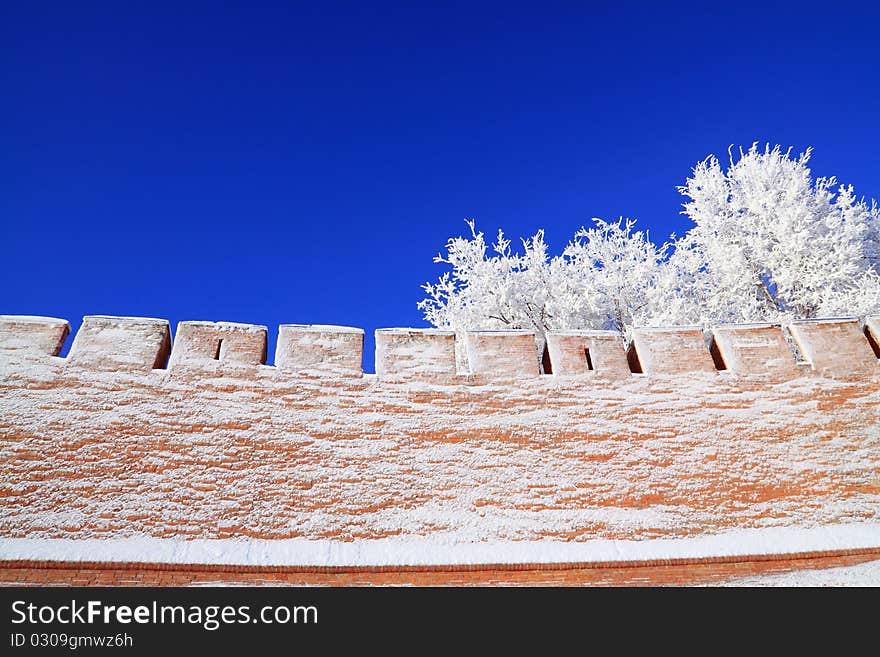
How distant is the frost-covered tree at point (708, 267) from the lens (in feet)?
46.0

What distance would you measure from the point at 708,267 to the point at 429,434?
41.1 feet

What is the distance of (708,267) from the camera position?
15703 millimetres

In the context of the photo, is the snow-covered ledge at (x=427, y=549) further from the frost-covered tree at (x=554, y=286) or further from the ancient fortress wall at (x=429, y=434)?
the frost-covered tree at (x=554, y=286)

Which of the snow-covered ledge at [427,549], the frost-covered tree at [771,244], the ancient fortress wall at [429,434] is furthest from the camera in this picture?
the frost-covered tree at [771,244]

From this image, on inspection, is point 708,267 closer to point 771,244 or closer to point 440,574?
point 771,244

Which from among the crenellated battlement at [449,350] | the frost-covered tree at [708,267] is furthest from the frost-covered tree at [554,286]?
the crenellated battlement at [449,350]

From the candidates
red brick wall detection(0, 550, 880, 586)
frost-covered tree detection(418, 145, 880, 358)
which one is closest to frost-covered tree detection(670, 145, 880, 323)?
frost-covered tree detection(418, 145, 880, 358)

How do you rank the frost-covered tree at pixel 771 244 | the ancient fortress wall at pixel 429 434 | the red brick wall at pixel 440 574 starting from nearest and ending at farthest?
1. the red brick wall at pixel 440 574
2. the ancient fortress wall at pixel 429 434
3. the frost-covered tree at pixel 771 244

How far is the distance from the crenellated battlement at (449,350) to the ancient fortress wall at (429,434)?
0.02 metres

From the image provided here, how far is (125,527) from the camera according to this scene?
15.1ft
